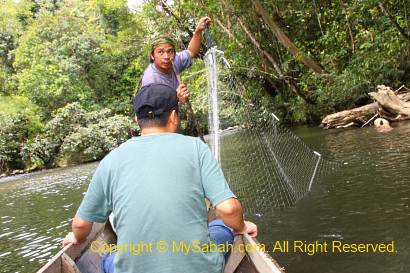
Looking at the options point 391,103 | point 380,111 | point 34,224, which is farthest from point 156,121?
point 380,111

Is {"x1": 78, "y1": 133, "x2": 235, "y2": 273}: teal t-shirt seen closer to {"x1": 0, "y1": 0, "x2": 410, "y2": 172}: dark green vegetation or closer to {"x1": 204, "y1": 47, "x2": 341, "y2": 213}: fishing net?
{"x1": 204, "y1": 47, "x2": 341, "y2": 213}: fishing net

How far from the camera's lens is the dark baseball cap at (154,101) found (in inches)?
70.5

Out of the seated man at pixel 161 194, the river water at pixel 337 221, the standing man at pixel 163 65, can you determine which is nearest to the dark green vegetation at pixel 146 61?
the river water at pixel 337 221

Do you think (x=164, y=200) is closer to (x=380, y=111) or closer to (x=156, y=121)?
(x=156, y=121)

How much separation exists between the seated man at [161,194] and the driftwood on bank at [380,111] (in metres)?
11.9

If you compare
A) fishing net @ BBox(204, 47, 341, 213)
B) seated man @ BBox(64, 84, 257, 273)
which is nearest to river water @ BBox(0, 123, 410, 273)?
fishing net @ BBox(204, 47, 341, 213)

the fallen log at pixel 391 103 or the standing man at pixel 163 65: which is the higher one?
the standing man at pixel 163 65

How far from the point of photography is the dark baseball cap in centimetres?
179

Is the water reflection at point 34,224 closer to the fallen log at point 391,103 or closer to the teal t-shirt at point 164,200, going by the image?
the teal t-shirt at point 164,200

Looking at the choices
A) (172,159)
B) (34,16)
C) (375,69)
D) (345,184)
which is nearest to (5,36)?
(34,16)

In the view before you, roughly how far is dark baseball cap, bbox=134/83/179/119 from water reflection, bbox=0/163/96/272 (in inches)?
156

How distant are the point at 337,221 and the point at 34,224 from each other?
18.1 ft

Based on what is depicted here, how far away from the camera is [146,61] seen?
66.3 ft

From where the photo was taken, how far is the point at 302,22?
15.8m
